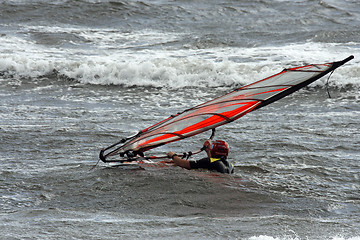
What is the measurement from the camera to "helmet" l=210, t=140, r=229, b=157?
571cm

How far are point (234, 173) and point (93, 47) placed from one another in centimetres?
1013

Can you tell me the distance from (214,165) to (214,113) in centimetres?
74

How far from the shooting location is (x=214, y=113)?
20.1ft

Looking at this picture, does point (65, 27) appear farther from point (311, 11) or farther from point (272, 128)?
point (272, 128)

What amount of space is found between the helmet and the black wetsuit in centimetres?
6

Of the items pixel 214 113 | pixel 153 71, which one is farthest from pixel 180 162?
pixel 153 71

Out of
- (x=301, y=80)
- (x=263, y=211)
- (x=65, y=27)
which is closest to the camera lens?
(x=263, y=211)

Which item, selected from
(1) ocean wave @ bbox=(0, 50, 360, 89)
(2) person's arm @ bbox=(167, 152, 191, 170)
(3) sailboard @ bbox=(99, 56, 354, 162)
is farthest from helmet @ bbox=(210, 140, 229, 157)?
(1) ocean wave @ bbox=(0, 50, 360, 89)

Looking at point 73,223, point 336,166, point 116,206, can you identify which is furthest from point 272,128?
point 73,223

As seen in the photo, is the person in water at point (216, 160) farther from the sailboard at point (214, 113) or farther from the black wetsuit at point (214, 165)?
the sailboard at point (214, 113)

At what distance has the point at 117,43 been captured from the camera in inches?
613

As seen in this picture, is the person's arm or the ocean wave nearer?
the person's arm

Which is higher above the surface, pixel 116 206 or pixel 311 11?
pixel 311 11

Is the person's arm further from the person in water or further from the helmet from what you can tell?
the helmet
